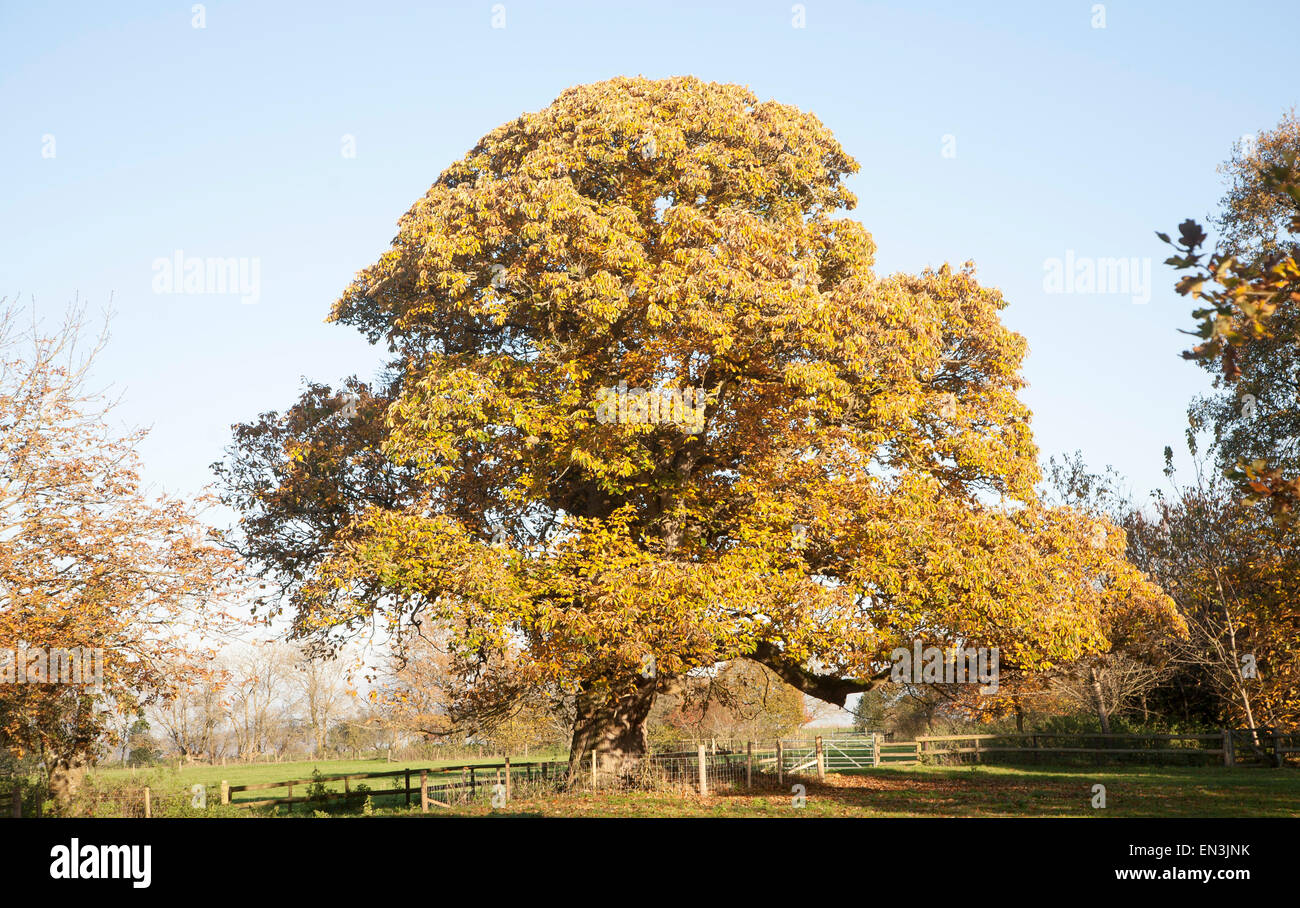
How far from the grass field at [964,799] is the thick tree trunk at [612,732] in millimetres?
1138

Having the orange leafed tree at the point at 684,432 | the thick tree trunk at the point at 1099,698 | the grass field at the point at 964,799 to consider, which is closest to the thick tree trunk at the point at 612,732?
the orange leafed tree at the point at 684,432

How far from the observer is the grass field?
1558cm

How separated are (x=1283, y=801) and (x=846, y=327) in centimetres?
1055

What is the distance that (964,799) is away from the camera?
1816 centimetres

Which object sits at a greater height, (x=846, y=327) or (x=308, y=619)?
(x=846, y=327)

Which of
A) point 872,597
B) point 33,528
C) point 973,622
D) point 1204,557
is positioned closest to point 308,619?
point 33,528

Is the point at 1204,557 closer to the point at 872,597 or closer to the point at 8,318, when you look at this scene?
the point at 872,597

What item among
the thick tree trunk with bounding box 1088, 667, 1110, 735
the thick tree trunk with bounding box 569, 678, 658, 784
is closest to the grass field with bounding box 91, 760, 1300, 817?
the thick tree trunk with bounding box 569, 678, 658, 784

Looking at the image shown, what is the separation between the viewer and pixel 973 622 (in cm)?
1669

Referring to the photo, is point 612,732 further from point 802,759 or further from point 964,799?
point 802,759

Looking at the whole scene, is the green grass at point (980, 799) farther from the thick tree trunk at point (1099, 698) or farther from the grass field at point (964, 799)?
the thick tree trunk at point (1099, 698)

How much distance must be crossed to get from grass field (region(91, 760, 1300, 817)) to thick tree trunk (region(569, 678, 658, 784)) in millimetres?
1138

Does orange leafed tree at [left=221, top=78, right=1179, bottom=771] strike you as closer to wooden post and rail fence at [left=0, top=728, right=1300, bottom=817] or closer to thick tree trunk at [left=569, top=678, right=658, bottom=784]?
thick tree trunk at [left=569, top=678, right=658, bottom=784]

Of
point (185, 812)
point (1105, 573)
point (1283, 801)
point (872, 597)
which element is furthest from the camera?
point (185, 812)
